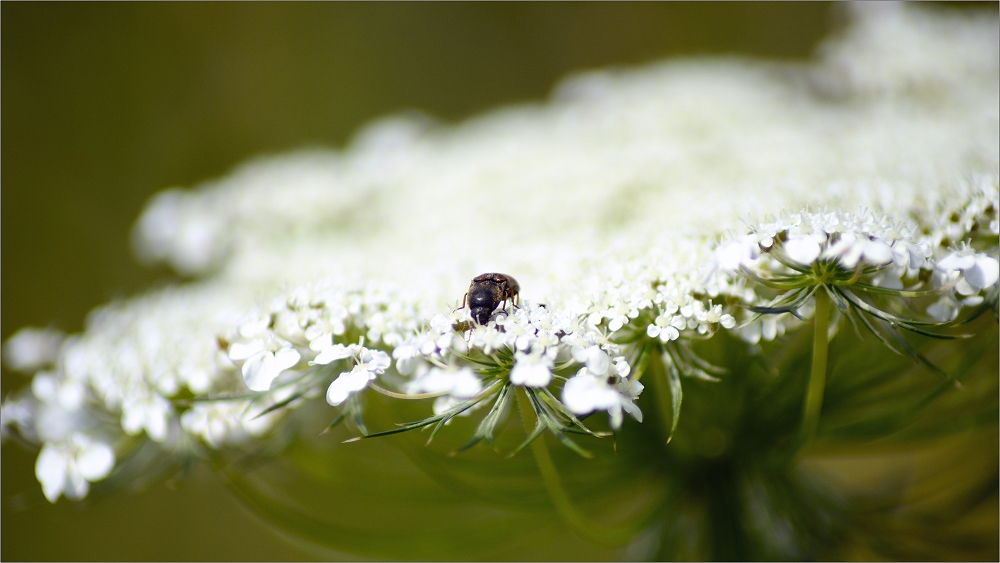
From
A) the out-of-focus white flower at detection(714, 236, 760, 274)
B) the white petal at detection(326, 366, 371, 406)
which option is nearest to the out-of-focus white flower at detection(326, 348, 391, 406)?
the white petal at detection(326, 366, 371, 406)

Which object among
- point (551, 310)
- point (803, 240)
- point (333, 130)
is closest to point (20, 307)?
point (333, 130)

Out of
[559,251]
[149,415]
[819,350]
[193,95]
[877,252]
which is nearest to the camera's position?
[877,252]

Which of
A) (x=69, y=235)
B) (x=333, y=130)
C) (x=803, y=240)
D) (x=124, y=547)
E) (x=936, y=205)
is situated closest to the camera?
(x=803, y=240)

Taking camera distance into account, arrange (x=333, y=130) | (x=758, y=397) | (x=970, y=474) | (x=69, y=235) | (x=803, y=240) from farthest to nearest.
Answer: (x=333, y=130), (x=69, y=235), (x=970, y=474), (x=758, y=397), (x=803, y=240)

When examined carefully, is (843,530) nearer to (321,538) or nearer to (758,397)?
(758,397)

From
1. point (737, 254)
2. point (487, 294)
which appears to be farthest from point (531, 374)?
point (737, 254)

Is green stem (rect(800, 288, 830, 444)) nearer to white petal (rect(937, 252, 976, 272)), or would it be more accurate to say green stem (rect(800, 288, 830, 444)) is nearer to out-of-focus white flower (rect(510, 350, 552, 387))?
white petal (rect(937, 252, 976, 272))

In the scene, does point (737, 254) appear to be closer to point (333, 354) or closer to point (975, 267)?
point (975, 267)
